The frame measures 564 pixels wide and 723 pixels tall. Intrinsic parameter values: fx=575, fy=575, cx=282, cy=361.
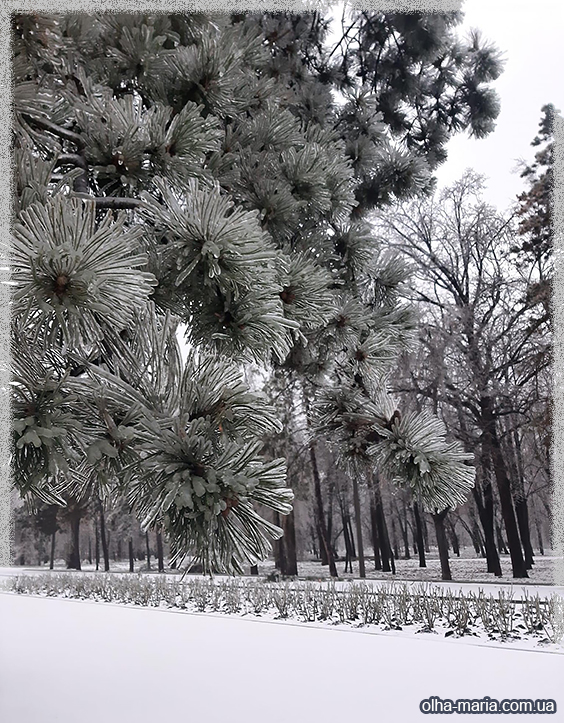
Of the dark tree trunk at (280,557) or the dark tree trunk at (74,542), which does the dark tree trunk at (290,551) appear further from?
the dark tree trunk at (74,542)

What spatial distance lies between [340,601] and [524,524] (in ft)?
3.36

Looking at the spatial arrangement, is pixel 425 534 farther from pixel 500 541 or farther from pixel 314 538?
pixel 314 538

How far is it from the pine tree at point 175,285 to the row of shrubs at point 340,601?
5.41 ft

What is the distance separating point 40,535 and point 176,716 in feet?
6.01

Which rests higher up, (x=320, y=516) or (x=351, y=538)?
(x=320, y=516)

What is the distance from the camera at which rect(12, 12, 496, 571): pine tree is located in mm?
156

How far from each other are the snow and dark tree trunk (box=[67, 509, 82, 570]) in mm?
343

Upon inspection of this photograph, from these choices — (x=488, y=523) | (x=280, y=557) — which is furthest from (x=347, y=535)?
(x=488, y=523)

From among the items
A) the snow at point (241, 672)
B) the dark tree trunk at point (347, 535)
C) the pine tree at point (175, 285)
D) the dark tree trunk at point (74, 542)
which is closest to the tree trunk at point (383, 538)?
the dark tree trunk at point (347, 535)

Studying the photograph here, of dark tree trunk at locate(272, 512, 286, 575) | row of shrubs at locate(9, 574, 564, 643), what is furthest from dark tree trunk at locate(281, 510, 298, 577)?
row of shrubs at locate(9, 574, 564, 643)

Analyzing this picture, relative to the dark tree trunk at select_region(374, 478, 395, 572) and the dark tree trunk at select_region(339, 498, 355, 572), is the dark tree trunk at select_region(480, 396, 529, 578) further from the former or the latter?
the dark tree trunk at select_region(339, 498, 355, 572)

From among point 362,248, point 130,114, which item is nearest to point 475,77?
point 362,248

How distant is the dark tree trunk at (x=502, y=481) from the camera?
99.0 inches

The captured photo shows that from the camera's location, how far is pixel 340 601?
7.29 feet
